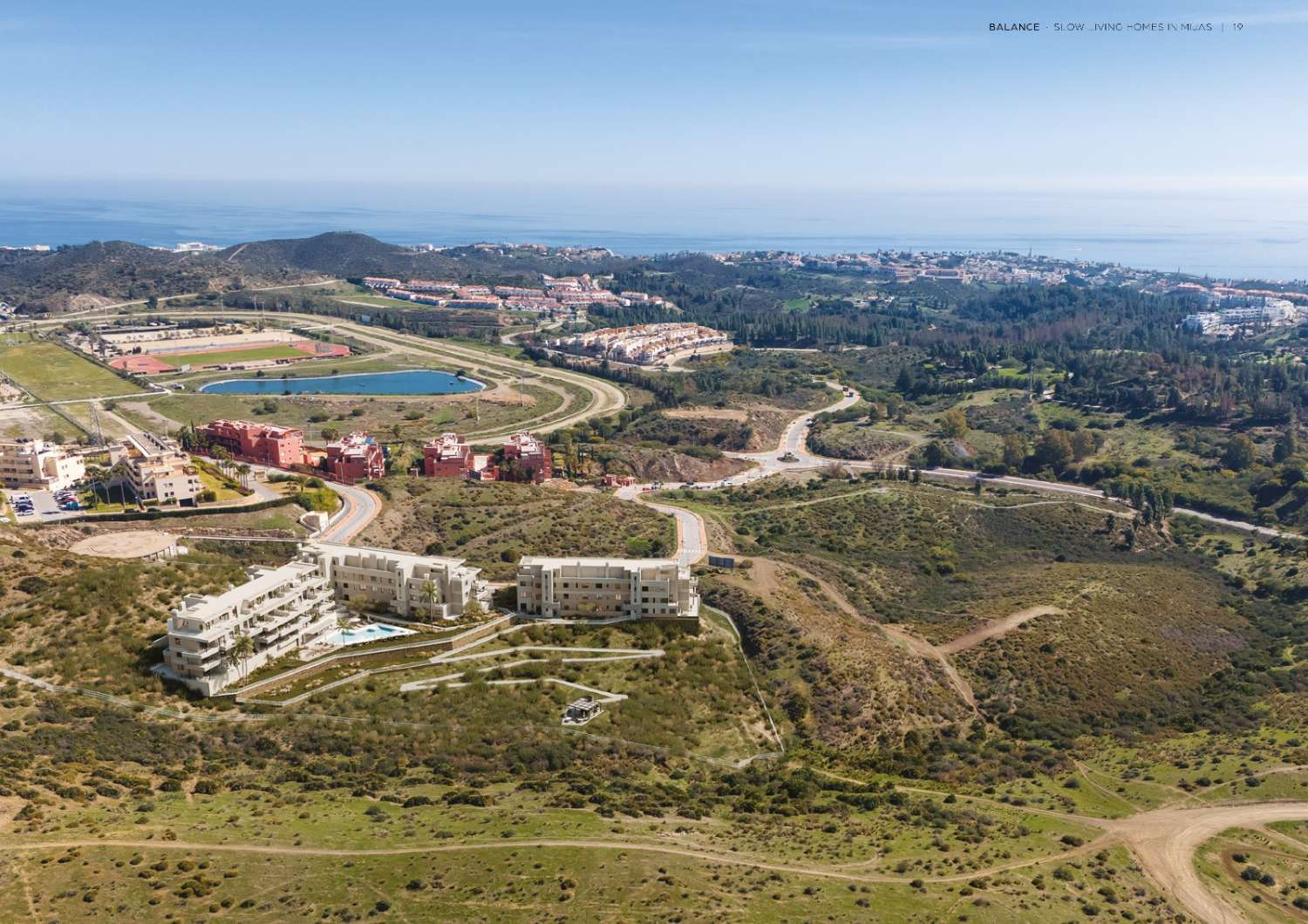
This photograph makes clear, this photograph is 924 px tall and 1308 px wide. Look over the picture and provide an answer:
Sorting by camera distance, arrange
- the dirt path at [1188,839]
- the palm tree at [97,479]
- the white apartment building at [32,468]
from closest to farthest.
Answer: the dirt path at [1188,839]
the palm tree at [97,479]
the white apartment building at [32,468]

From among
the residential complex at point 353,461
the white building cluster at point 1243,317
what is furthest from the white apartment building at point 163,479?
the white building cluster at point 1243,317

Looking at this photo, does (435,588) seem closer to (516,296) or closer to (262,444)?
(262,444)

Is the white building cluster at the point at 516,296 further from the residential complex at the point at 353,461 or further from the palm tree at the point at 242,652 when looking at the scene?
the palm tree at the point at 242,652

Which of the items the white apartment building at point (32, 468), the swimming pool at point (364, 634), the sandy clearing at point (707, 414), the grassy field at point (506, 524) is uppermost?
the white apartment building at point (32, 468)

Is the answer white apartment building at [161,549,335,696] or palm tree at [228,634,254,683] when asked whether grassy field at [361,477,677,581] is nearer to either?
white apartment building at [161,549,335,696]

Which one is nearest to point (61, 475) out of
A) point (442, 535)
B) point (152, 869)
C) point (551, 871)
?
point (442, 535)

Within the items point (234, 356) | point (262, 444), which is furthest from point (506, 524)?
point (234, 356)

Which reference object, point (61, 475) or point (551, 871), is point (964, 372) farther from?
point (551, 871)
